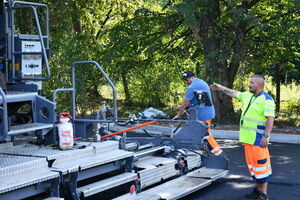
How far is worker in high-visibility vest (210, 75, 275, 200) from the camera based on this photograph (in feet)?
22.3

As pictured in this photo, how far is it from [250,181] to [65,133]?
347cm

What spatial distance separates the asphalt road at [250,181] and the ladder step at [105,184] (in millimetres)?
1349

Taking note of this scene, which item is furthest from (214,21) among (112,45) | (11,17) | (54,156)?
(54,156)

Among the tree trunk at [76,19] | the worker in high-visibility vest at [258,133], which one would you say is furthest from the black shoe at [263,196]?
the tree trunk at [76,19]

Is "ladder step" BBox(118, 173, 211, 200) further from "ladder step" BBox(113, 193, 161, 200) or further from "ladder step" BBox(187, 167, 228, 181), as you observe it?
"ladder step" BBox(187, 167, 228, 181)

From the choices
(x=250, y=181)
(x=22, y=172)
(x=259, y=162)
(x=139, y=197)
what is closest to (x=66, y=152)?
(x=22, y=172)

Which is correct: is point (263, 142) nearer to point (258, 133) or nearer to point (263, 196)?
point (258, 133)

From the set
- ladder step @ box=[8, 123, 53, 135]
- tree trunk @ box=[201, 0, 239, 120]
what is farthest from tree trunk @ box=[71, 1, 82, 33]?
ladder step @ box=[8, 123, 53, 135]

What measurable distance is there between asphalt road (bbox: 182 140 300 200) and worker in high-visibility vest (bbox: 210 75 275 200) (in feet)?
1.35

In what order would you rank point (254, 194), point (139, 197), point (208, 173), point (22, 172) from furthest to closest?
point (208, 173), point (254, 194), point (139, 197), point (22, 172)

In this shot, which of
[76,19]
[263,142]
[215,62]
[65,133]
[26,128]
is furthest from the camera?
[76,19]

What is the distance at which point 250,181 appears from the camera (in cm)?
805

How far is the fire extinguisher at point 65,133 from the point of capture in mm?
5930

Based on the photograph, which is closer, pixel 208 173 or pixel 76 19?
pixel 208 173
